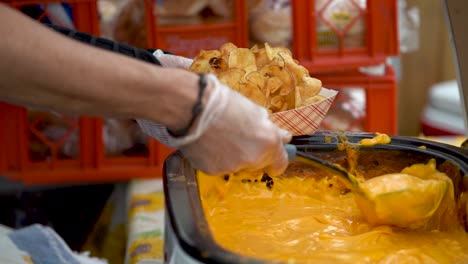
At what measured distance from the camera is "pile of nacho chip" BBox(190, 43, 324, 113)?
113 cm

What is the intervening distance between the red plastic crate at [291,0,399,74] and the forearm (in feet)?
3.25

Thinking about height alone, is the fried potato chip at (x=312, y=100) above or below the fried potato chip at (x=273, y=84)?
below

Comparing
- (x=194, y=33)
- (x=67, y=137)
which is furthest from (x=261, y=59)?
(x=67, y=137)

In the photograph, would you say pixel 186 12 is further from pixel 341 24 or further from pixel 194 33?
pixel 341 24

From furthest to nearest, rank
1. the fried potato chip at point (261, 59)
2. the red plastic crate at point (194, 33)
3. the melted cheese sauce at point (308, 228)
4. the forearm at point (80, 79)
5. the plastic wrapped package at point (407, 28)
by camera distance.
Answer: the plastic wrapped package at point (407, 28)
the red plastic crate at point (194, 33)
the fried potato chip at point (261, 59)
the melted cheese sauce at point (308, 228)
the forearm at point (80, 79)

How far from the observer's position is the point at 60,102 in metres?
0.83

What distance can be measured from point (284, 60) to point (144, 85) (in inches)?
17.0

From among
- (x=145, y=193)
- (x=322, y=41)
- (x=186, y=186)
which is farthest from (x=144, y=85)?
(x=322, y=41)

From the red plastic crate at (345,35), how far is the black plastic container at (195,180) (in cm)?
61

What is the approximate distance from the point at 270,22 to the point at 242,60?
→ 0.64 meters

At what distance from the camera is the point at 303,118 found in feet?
3.86

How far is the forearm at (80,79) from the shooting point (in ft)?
2.62

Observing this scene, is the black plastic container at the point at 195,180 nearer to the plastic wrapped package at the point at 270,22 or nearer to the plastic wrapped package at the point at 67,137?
the plastic wrapped package at the point at 270,22

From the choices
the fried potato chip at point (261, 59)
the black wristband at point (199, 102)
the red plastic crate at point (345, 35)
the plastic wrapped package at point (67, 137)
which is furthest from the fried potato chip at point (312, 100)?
the plastic wrapped package at point (67, 137)
